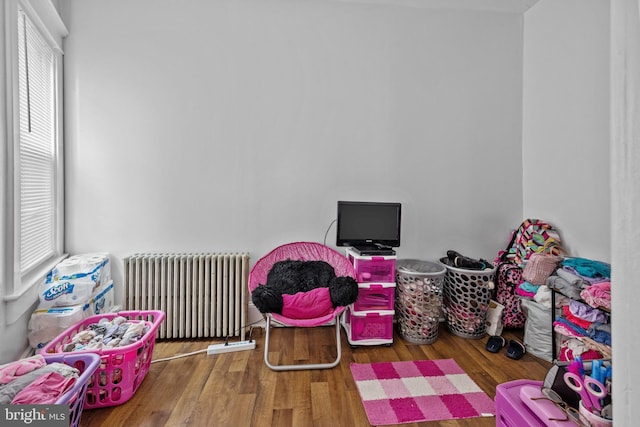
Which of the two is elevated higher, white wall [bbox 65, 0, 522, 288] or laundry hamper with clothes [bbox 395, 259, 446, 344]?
white wall [bbox 65, 0, 522, 288]

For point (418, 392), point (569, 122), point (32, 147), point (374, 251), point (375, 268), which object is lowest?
point (418, 392)

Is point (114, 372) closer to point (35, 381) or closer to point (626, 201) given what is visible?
point (35, 381)

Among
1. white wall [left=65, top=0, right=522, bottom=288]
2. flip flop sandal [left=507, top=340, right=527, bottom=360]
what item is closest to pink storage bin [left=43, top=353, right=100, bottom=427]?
white wall [left=65, top=0, right=522, bottom=288]

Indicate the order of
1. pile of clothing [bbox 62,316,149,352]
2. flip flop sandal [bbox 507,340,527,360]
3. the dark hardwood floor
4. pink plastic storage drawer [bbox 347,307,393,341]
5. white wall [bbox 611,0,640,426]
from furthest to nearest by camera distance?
1. pink plastic storage drawer [bbox 347,307,393,341]
2. flip flop sandal [bbox 507,340,527,360]
3. pile of clothing [bbox 62,316,149,352]
4. the dark hardwood floor
5. white wall [bbox 611,0,640,426]

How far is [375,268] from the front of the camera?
2.37 m

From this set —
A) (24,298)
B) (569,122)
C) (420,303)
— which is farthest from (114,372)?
(569,122)

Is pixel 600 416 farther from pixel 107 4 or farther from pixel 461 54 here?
pixel 107 4

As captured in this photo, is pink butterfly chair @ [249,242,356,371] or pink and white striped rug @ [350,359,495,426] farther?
pink butterfly chair @ [249,242,356,371]

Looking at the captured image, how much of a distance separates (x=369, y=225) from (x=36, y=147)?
2.45 metres

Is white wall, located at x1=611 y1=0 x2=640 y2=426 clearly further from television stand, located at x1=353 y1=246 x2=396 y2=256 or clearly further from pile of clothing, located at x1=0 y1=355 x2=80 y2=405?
pile of clothing, located at x1=0 y1=355 x2=80 y2=405

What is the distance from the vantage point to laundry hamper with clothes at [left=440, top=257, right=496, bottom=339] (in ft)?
7.92

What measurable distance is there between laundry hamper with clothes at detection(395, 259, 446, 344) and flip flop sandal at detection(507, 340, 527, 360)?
0.50 meters

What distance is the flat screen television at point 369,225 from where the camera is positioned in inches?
98.3

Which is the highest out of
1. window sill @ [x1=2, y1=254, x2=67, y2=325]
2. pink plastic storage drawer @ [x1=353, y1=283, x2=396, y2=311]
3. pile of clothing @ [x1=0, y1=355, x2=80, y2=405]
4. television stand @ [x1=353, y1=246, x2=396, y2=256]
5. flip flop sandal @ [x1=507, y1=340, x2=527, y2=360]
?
television stand @ [x1=353, y1=246, x2=396, y2=256]
